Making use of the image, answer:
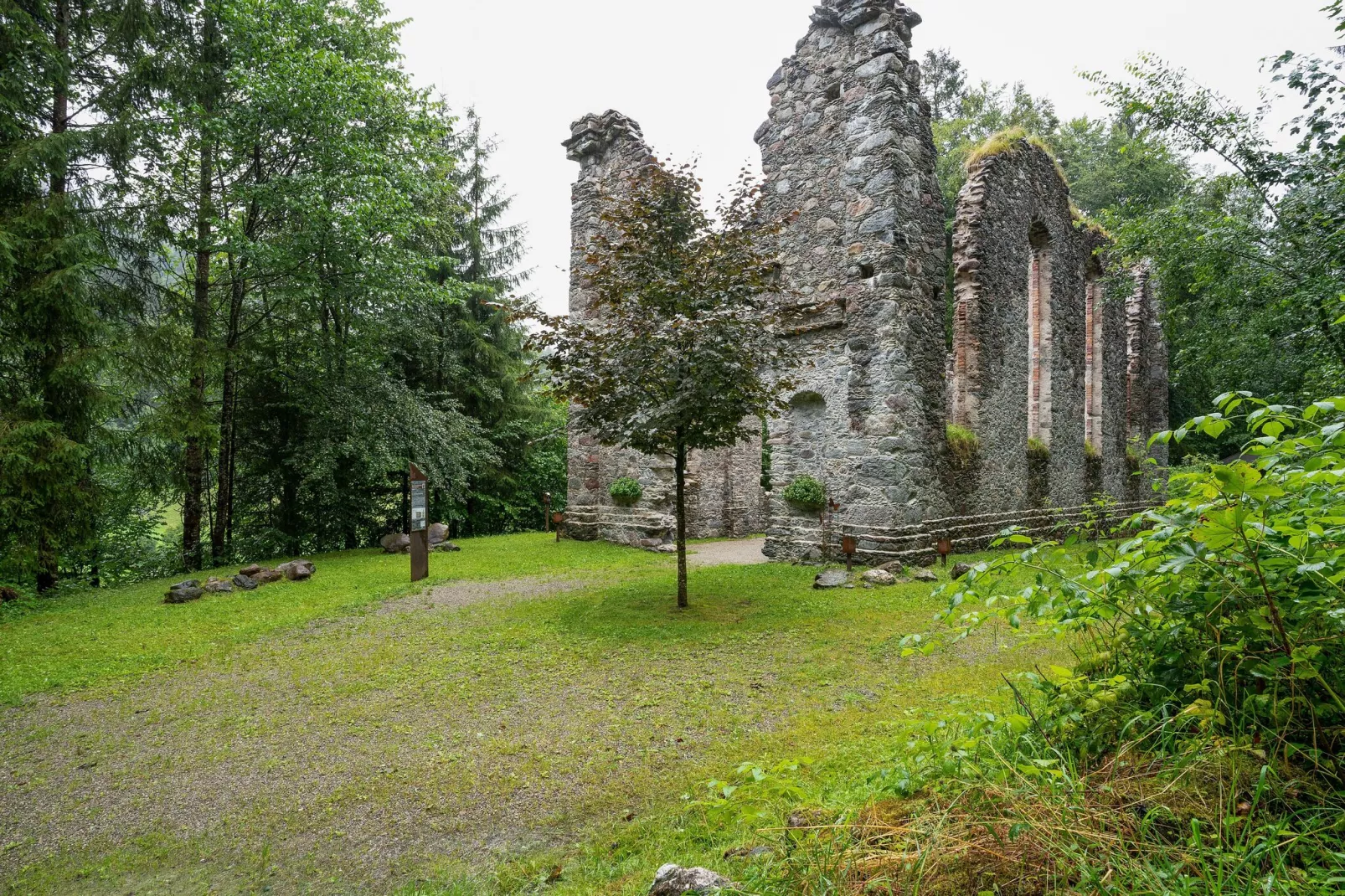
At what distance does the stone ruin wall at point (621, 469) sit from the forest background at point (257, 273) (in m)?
2.64

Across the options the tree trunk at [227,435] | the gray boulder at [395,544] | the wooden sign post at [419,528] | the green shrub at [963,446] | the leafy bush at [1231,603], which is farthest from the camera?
the gray boulder at [395,544]

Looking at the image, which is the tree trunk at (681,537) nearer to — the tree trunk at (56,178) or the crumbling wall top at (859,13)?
the crumbling wall top at (859,13)

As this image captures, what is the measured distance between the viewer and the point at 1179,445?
19.8 m

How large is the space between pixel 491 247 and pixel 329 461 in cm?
871

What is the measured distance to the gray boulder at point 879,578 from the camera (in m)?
8.16

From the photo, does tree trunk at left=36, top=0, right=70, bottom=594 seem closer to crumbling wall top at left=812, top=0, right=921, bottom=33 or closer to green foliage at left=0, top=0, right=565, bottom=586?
green foliage at left=0, top=0, right=565, bottom=586

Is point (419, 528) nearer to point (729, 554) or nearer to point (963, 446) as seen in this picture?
point (729, 554)

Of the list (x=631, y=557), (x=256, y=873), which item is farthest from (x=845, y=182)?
(x=256, y=873)

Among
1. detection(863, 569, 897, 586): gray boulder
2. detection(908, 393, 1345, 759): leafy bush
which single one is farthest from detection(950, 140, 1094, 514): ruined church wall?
detection(908, 393, 1345, 759): leafy bush

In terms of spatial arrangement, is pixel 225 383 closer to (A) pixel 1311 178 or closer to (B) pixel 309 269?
(B) pixel 309 269

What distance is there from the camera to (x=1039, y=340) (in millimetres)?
13164

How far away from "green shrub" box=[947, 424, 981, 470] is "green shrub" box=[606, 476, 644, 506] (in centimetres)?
601

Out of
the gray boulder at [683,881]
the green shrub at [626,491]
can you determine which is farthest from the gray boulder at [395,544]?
the gray boulder at [683,881]

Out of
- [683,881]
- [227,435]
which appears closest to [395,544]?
[227,435]
